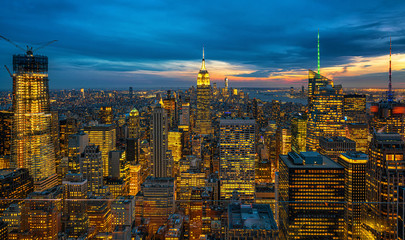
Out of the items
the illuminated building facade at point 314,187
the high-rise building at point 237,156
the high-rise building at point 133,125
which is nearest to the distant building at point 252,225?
the illuminated building facade at point 314,187

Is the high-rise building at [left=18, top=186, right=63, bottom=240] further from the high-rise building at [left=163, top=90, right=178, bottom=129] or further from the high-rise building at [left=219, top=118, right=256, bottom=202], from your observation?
the high-rise building at [left=163, top=90, right=178, bottom=129]

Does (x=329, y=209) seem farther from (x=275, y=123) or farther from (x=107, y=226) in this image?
(x=275, y=123)

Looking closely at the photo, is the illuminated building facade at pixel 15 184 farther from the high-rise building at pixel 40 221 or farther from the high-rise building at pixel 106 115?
the high-rise building at pixel 106 115

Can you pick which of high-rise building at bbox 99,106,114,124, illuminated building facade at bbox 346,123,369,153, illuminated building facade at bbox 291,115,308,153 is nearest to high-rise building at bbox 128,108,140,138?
high-rise building at bbox 99,106,114,124

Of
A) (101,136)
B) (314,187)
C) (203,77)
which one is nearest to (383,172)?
(314,187)

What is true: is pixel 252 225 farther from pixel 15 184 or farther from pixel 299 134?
pixel 299 134

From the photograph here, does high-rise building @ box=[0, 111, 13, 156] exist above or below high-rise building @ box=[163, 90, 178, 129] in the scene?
below

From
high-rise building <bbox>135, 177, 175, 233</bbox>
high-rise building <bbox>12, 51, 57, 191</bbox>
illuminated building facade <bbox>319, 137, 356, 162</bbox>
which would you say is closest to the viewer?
high-rise building <bbox>135, 177, 175, 233</bbox>

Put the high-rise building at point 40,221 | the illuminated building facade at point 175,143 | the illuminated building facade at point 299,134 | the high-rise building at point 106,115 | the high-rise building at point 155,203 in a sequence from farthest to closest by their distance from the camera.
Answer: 1. the high-rise building at point 106,115
2. the illuminated building facade at point 175,143
3. the illuminated building facade at point 299,134
4. the high-rise building at point 155,203
5. the high-rise building at point 40,221
